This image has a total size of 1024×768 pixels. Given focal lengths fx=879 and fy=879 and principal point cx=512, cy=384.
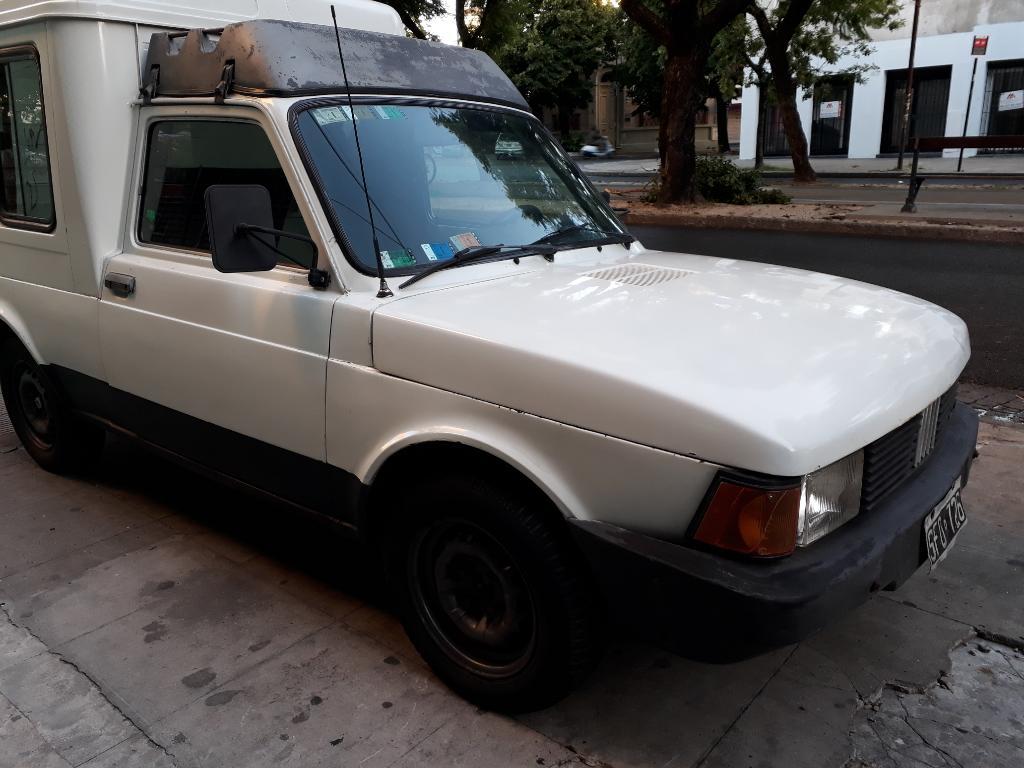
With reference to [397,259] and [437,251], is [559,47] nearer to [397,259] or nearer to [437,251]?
[437,251]

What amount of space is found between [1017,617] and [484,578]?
6.84 feet

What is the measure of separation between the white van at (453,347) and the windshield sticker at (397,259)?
23mm

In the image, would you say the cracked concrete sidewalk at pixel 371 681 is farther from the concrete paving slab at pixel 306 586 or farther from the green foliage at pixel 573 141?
the green foliage at pixel 573 141

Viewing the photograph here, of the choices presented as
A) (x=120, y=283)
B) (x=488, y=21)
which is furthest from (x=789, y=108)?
(x=120, y=283)

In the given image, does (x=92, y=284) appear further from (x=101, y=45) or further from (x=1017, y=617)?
(x=1017, y=617)

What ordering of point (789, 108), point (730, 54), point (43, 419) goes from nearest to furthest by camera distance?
A: point (43, 419) → point (789, 108) → point (730, 54)

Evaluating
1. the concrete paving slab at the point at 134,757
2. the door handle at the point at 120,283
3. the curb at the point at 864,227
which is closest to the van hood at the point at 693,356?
the concrete paving slab at the point at 134,757

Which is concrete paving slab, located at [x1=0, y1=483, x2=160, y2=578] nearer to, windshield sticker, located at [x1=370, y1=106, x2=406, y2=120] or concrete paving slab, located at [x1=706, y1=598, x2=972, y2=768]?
windshield sticker, located at [x1=370, y1=106, x2=406, y2=120]

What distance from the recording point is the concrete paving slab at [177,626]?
305 centimetres

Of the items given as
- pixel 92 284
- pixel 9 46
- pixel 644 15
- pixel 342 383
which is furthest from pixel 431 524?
pixel 644 15

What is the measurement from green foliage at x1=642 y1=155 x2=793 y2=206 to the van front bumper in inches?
520

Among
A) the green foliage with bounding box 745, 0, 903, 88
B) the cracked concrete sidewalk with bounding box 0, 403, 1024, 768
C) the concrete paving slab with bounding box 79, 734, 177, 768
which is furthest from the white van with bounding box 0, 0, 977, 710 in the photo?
the green foliage with bounding box 745, 0, 903, 88

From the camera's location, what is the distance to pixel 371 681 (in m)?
3.04

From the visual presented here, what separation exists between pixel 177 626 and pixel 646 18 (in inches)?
498
